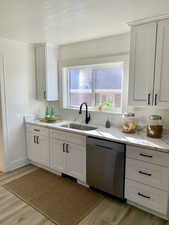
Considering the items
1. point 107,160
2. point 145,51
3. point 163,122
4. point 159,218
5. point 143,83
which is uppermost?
point 145,51

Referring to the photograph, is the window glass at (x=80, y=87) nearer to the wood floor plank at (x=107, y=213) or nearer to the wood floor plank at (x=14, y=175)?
the wood floor plank at (x=14, y=175)

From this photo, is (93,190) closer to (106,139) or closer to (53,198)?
(53,198)

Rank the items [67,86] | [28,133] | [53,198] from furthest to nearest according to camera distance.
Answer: [67,86]
[28,133]
[53,198]

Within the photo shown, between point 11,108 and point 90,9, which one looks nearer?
point 90,9

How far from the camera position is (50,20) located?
211cm

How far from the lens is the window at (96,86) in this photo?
284 centimetres

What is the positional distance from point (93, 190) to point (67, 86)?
6.86ft

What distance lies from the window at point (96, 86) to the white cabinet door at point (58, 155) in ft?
3.08

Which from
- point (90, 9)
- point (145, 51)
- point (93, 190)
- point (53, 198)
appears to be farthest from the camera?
point (93, 190)

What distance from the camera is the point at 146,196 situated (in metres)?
1.96

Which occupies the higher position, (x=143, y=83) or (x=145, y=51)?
(x=145, y=51)

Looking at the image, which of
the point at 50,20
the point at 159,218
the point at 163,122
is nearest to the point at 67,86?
the point at 50,20

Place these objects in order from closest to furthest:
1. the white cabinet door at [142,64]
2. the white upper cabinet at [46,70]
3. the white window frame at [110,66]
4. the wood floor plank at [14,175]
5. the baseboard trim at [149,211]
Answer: the baseboard trim at [149,211]
the white cabinet door at [142,64]
the white window frame at [110,66]
the wood floor plank at [14,175]
the white upper cabinet at [46,70]

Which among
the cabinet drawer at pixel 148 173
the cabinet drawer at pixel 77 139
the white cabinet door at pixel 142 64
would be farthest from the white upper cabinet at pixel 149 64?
the cabinet drawer at pixel 77 139
